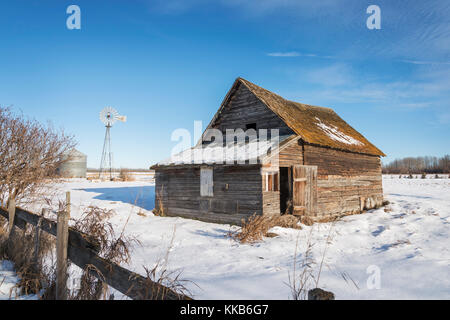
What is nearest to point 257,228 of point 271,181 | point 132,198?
point 271,181

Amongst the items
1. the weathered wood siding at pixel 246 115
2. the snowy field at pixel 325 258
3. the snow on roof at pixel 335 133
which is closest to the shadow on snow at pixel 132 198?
the snowy field at pixel 325 258

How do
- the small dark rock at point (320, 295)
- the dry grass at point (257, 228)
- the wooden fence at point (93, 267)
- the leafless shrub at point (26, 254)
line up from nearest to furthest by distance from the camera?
the small dark rock at point (320, 295)
the wooden fence at point (93, 267)
the leafless shrub at point (26, 254)
the dry grass at point (257, 228)

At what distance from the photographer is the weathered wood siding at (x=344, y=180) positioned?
40.9ft

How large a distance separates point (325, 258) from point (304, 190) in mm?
5344

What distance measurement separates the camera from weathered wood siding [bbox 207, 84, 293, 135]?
13016 millimetres

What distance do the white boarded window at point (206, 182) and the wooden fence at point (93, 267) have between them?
804cm

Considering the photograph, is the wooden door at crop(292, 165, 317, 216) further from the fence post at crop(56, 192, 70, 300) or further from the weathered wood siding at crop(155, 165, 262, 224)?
the fence post at crop(56, 192, 70, 300)

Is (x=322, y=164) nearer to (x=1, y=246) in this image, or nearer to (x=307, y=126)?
(x=307, y=126)

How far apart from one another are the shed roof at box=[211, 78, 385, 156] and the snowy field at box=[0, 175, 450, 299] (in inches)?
167

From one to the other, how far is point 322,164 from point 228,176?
4.74m

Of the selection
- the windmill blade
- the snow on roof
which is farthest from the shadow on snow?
the windmill blade

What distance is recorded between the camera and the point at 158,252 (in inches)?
260

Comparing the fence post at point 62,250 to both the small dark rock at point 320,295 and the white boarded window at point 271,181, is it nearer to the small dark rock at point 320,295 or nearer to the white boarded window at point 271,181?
the small dark rock at point 320,295
